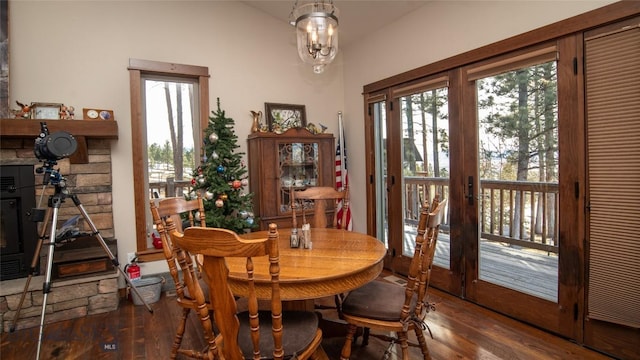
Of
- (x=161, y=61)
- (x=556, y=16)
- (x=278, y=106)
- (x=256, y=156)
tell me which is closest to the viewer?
(x=556, y=16)

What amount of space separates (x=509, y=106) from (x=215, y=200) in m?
2.88

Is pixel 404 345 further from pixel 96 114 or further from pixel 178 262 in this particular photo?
pixel 96 114

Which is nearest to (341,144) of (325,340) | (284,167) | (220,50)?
(284,167)

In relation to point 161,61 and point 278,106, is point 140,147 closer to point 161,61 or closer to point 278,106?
point 161,61

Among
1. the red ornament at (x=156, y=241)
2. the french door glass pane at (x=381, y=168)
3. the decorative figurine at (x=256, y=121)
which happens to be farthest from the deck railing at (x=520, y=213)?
the red ornament at (x=156, y=241)

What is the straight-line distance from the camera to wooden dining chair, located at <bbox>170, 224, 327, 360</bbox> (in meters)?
1.18

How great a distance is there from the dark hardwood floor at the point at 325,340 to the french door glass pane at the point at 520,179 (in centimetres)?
35

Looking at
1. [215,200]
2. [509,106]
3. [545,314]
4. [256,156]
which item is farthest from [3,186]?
[545,314]

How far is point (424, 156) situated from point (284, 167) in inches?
64.5

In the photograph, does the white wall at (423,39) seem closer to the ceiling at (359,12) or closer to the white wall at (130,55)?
the ceiling at (359,12)

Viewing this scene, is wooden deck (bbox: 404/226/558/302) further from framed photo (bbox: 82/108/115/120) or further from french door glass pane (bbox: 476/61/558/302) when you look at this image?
framed photo (bbox: 82/108/115/120)

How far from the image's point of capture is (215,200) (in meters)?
3.42

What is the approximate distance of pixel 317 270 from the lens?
164 cm

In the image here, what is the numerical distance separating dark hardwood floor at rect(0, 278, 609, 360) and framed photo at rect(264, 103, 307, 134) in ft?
7.44
